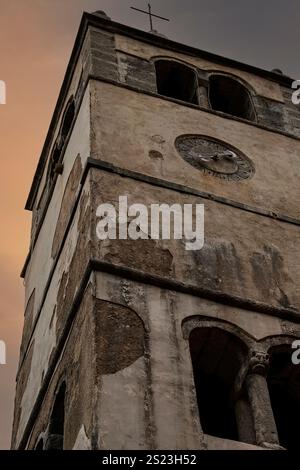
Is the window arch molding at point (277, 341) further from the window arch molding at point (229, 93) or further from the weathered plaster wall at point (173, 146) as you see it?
the window arch molding at point (229, 93)

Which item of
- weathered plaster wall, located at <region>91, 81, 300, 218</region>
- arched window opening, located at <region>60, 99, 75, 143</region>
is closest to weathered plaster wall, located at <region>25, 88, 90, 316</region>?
weathered plaster wall, located at <region>91, 81, 300, 218</region>

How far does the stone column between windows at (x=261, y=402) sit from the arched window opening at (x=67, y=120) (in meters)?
7.43

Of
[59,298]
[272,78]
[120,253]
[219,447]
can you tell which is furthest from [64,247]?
[272,78]

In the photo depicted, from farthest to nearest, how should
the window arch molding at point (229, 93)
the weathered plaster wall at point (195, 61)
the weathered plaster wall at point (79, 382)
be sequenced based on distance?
the window arch molding at point (229, 93)
the weathered plaster wall at point (195, 61)
the weathered plaster wall at point (79, 382)

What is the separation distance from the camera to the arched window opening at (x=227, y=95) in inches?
687

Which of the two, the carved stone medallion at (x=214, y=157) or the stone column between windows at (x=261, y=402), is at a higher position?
the carved stone medallion at (x=214, y=157)

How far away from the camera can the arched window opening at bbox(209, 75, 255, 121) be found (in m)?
17.5

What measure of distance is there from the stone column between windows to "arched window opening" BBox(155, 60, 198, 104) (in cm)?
776

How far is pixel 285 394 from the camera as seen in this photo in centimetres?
1127

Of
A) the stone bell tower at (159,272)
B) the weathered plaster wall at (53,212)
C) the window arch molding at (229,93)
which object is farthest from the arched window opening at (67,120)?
the window arch molding at (229,93)

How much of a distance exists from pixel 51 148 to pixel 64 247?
210 inches

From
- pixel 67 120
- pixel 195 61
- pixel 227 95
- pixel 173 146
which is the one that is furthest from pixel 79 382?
pixel 195 61

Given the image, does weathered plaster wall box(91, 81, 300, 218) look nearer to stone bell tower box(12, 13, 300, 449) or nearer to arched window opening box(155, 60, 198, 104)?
stone bell tower box(12, 13, 300, 449)

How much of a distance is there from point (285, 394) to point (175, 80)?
8.04 meters
